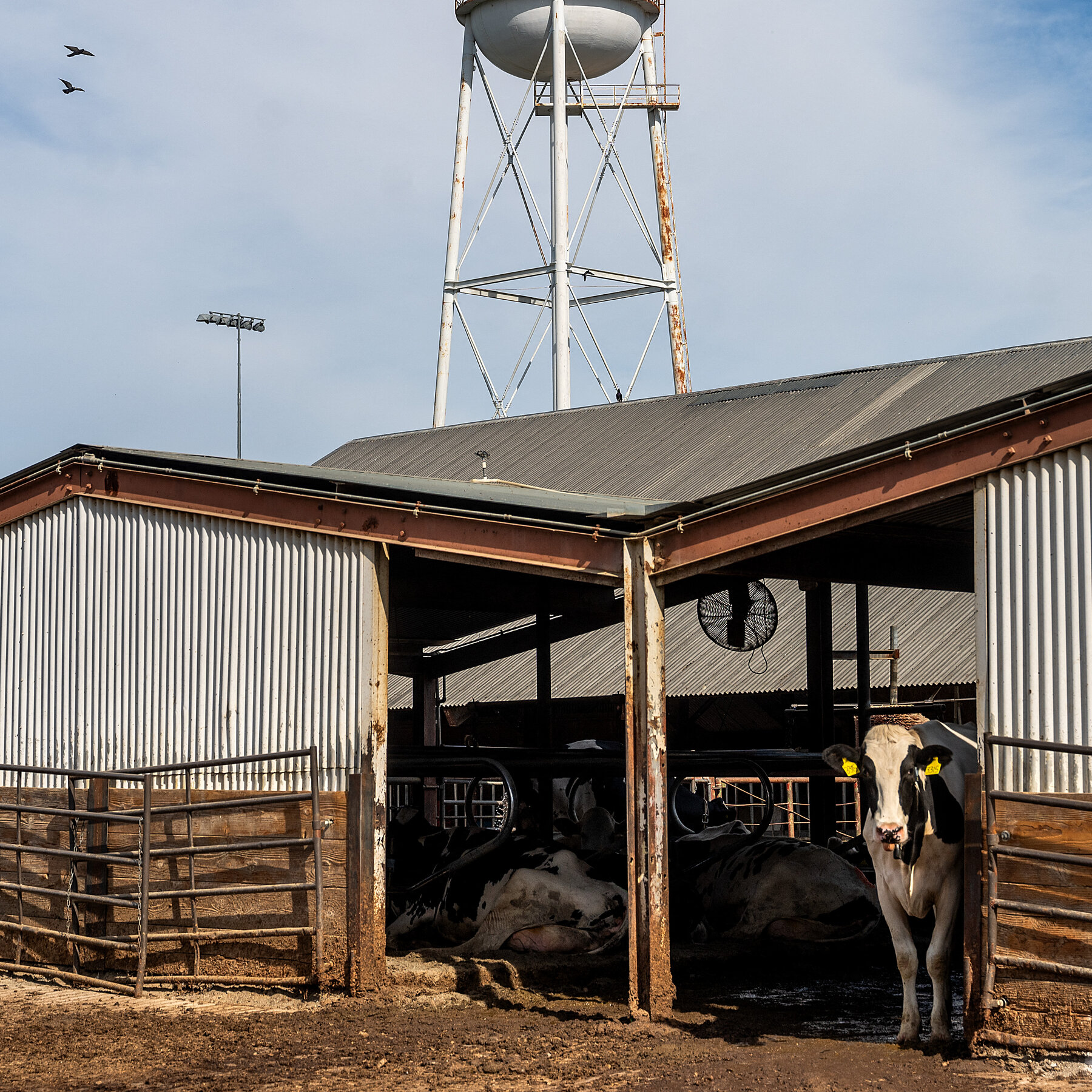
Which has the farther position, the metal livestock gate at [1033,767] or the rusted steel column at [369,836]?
the rusted steel column at [369,836]

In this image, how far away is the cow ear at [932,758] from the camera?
1001 cm

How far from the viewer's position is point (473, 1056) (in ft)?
32.3

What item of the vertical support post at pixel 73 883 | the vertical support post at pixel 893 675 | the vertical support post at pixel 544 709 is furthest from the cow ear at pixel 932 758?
the vertical support post at pixel 893 675

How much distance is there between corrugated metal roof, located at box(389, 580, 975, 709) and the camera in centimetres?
2386

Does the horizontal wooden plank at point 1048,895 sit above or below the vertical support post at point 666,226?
below

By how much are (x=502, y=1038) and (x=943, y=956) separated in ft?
9.86

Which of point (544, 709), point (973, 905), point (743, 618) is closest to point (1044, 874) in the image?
point (973, 905)

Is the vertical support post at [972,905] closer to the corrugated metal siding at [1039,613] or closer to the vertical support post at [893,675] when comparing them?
the corrugated metal siding at [1039,613]

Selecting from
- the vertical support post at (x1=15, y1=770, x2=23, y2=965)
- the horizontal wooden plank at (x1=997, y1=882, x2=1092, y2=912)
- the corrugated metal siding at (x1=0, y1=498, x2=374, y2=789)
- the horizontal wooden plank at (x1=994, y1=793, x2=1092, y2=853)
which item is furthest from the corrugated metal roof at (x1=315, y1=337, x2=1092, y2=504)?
the horizontal wooden plank at (x1=997, y1=882, x2=1092, y2=912)

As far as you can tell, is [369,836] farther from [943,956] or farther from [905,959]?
[943,956]

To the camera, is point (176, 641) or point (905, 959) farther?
point (176, 641)

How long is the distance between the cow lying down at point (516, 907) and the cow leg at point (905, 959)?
3307 mm

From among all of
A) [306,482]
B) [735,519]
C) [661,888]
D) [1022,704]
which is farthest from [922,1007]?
[306,482]

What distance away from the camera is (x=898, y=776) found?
9852 millimetres
